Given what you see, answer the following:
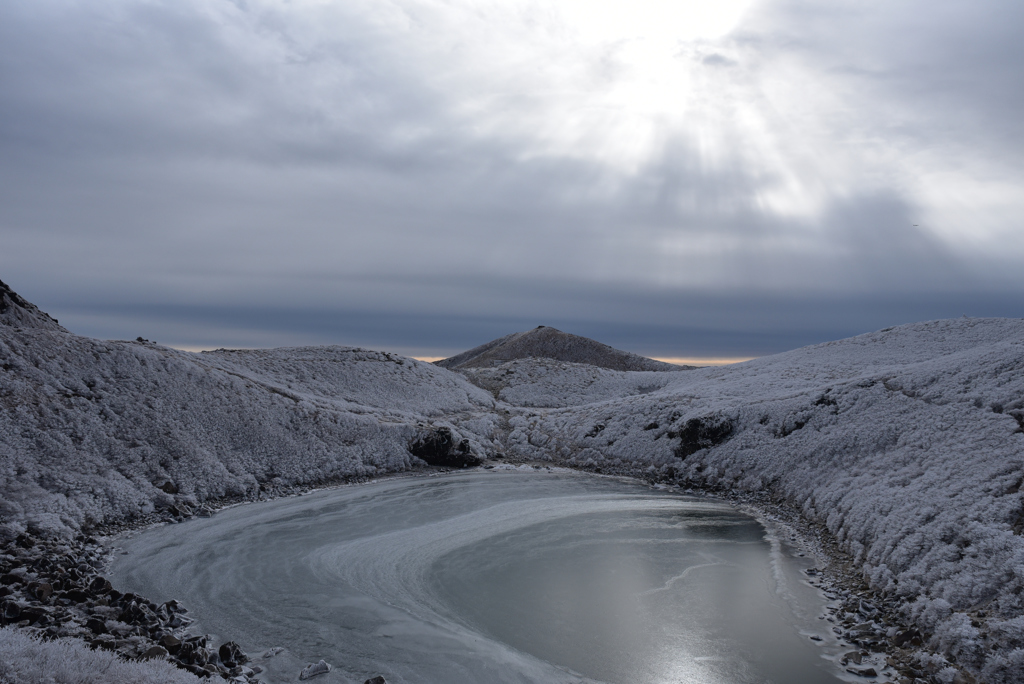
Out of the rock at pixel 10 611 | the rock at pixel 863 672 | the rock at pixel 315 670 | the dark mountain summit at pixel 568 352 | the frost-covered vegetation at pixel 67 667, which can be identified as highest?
the dark mountain summit at pixel 568 352

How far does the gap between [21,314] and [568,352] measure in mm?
78435

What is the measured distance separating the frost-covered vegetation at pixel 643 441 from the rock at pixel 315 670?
11.9 meters

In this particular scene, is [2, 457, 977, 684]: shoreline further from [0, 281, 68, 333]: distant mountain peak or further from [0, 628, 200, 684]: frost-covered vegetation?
[0, 281, 68, 333]: distant mountain peak

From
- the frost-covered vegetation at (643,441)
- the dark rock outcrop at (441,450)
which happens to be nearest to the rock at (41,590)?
the frost-covered vegetation at (643,441)

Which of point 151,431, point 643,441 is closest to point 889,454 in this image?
point 643,441

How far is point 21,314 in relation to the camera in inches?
1499

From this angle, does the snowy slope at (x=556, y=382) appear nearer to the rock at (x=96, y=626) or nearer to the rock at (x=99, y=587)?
the rock at (x=99, y=587)

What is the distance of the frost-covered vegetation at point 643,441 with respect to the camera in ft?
47.1

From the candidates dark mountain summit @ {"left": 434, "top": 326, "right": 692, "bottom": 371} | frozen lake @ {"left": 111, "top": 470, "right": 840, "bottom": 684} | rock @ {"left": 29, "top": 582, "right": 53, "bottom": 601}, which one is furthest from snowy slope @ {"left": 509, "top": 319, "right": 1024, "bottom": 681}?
dark mountain summit @ {"left": 434, "top": 326, "right": 692, "bottom": 371}

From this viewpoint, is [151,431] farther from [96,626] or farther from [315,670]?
[315,670]

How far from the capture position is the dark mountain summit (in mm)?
98438

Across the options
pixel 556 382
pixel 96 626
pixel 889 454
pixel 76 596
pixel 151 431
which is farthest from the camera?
pixel 556 382

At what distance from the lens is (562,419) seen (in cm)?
4144

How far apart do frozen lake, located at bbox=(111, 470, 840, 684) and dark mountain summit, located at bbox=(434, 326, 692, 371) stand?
74137mm
